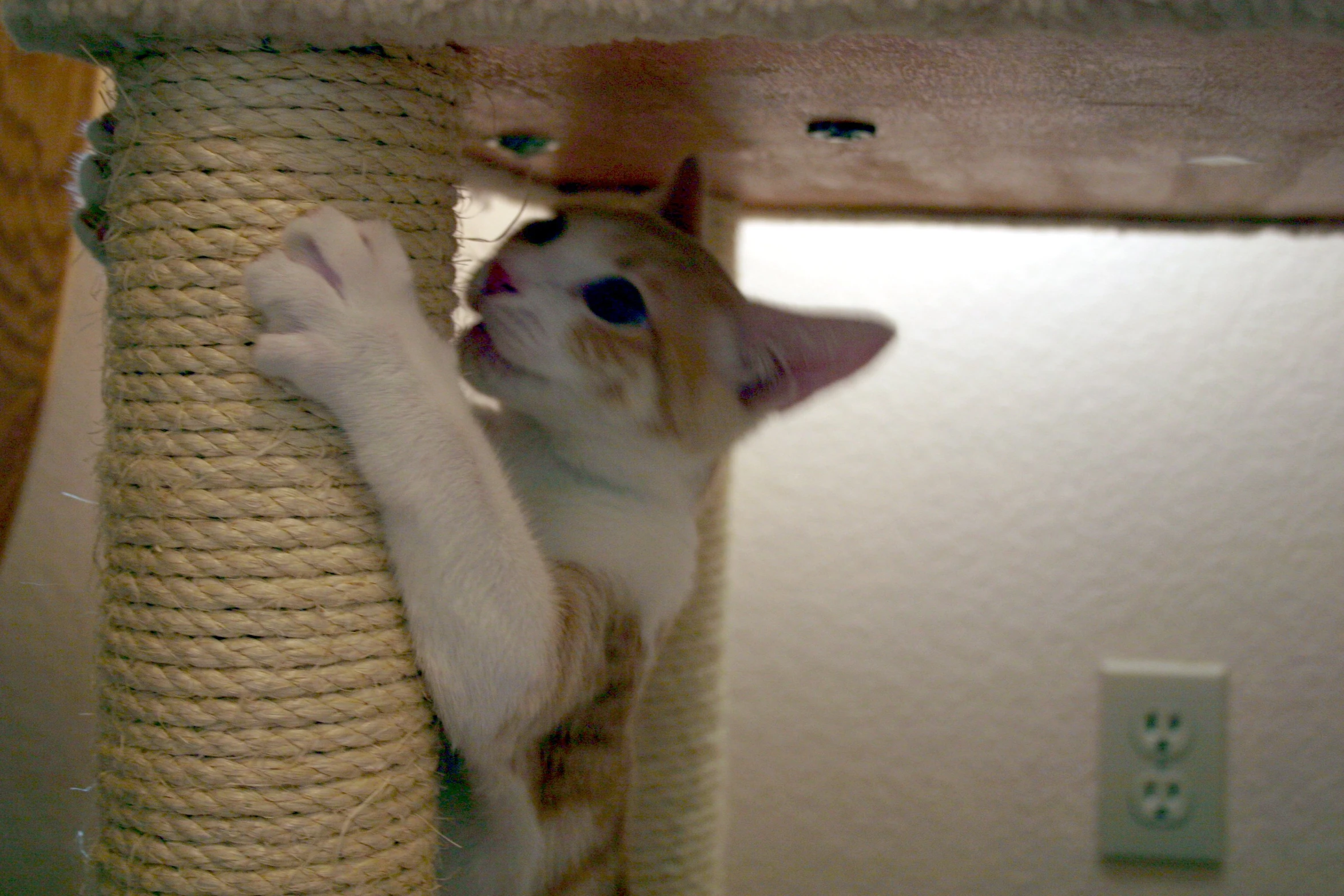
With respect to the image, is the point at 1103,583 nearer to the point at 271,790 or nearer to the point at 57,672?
the point at 271,790

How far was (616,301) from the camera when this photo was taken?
3.06 ft

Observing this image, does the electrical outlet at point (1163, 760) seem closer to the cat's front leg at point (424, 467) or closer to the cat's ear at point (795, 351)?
the cat's ear at point (795, 351)

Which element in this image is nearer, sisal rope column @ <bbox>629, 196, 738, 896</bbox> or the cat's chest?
the cat's chest

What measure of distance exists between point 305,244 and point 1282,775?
1.50m

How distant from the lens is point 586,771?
890mm

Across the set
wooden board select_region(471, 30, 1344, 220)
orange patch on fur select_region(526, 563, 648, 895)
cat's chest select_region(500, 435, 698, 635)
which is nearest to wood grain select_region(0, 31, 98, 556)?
wooden board select_region(471, 30, 1344, 220)

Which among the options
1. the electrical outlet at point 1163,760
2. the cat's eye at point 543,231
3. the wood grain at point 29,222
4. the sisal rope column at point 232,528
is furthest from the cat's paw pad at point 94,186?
the electrical outlet at point 1163,760

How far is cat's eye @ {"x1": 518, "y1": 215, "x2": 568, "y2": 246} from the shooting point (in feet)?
3.14

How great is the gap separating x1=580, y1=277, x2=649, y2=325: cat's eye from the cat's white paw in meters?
0.27

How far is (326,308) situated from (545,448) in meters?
0.35

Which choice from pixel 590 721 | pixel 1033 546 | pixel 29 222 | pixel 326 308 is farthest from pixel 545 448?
pixel 1033 546

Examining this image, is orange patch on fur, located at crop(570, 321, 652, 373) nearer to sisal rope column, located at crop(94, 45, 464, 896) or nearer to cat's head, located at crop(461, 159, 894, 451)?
cat's head, located at crop(461, 159, 894, 451)

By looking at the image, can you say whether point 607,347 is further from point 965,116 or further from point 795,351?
point 965,116

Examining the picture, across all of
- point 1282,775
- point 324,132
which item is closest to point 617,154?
point 324,132
